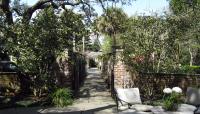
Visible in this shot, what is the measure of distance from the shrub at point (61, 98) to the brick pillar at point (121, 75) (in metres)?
2.03

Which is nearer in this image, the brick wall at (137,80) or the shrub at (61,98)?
the shrub at (61,98)

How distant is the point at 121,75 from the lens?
1560 cm

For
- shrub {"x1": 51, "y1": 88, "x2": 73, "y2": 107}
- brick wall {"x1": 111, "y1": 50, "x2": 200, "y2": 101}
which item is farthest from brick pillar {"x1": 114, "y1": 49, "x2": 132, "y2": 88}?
shrub {"x1": 51, "y1": 88, "x2": 73, "y2": 107}

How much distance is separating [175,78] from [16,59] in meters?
6.74

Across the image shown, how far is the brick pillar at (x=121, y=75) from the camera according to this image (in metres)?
15.6

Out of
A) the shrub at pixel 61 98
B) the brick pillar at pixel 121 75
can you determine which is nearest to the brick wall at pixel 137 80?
the brick pillar at pixel 121 75

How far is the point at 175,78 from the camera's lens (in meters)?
17.5

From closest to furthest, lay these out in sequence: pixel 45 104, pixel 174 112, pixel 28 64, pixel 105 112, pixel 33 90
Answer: pixel 174 112 → pixel 105 112 → pixel 45 104 → pixel 28 64 → pixel 33 90

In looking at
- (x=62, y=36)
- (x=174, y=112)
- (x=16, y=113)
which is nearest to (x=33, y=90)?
(x=62, y=36)

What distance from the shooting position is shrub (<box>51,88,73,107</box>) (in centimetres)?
1447

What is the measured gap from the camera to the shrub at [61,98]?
47.5ft

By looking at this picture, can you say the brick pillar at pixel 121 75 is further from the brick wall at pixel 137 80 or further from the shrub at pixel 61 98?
the shrub at pixel 61 98

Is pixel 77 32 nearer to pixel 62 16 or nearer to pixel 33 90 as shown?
pixel 62 16

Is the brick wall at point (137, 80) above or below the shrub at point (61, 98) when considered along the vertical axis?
above
